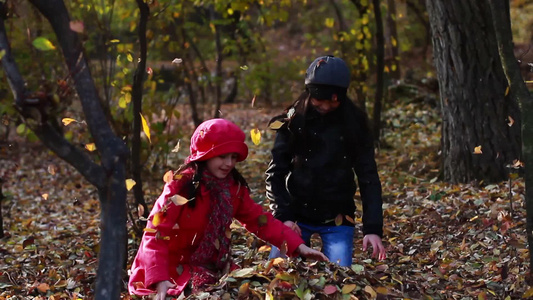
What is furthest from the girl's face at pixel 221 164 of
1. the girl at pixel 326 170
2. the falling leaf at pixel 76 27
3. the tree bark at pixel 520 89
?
the tree bark at pixel 520 89

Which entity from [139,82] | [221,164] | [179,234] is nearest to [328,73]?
[221,164]

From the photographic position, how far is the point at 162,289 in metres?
3.39

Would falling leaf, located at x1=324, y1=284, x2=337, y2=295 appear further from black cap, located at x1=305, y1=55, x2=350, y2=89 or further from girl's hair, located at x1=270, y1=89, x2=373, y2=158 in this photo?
black cap, located at x1=305, y1=55, x2=350, y2=89

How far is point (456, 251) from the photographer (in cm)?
539

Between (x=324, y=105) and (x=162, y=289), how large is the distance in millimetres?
1326

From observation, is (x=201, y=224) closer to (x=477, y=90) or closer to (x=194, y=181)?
(x=194, y=181)

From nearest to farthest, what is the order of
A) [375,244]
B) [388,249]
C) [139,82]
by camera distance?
[375,244]
[139,82]
[388,249]

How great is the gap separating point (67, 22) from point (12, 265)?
3351mm

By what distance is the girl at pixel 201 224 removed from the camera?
3.45 m

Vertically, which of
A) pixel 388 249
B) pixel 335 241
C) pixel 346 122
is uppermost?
pixel 346 122

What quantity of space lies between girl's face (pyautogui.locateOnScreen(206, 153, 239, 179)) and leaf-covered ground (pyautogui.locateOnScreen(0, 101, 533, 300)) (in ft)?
1.59

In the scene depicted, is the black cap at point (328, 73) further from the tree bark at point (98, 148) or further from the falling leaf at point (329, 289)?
the tree bark at point (98, 148)

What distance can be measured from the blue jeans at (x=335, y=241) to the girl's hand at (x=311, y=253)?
26 centimetres

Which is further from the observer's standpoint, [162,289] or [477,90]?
[477,90]
